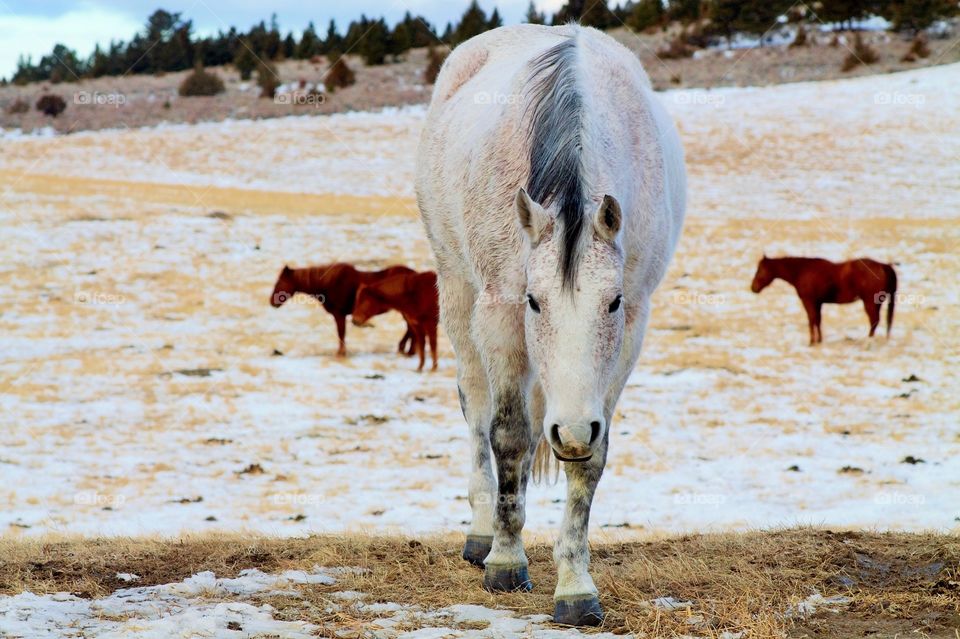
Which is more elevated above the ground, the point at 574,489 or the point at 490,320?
the point at 490,320

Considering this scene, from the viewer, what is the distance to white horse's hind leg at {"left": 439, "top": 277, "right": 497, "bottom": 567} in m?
5.21

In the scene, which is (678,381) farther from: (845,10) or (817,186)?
(845,10)

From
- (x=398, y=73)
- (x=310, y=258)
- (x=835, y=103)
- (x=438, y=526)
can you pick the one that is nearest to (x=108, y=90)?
(x=398, y=73)

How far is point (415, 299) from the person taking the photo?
47.3 ft

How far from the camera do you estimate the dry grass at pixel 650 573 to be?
3.96 m

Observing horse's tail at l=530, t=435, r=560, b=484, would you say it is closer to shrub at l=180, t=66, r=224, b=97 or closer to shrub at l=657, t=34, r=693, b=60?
shrub at l=657, t=34, r=693, b=60

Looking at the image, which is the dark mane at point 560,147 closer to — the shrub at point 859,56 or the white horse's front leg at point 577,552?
the white horse's front leg at point 577,552

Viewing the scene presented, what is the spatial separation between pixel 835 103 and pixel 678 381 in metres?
22.8

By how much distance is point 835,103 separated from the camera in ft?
107

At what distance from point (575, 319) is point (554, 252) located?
29 centimetres
